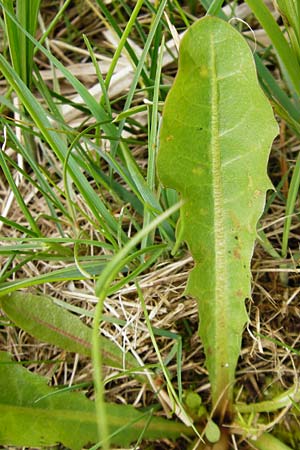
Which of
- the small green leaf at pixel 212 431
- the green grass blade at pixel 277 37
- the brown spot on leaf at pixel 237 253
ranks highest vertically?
the green grass blade at pixel 277 37

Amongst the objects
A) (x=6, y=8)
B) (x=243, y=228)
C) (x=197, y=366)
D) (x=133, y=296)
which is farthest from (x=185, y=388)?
(x=6, y=8)

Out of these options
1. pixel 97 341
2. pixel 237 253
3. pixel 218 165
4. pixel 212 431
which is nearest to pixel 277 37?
pixel 218 165

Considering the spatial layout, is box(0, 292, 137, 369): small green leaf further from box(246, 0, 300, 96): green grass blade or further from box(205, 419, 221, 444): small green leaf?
box(246, 0, 300, 96): green grass blade

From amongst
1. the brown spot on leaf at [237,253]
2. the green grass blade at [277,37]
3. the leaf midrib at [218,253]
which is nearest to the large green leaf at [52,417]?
the leaf midrib at [218,253]

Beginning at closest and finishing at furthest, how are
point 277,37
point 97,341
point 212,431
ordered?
1. point 97,341
2. point 277,37
3. point 212,431

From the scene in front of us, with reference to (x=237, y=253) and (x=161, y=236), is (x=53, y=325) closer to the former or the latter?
(x=161, y=236)

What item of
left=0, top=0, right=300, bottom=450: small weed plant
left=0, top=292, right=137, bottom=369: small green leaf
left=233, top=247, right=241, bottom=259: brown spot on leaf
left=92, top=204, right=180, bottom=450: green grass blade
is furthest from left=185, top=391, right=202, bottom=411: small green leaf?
left=92, top=204, right=180, bottom=450: green grass blade

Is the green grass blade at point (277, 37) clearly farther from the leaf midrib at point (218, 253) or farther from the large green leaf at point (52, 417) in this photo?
the large green leaf at point (52, 417)

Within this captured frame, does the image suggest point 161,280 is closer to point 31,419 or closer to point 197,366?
point 197,366
